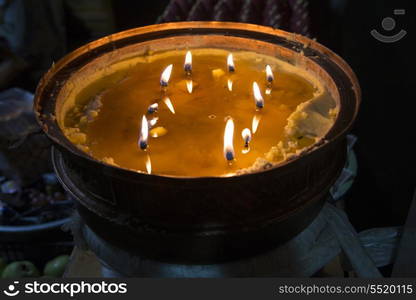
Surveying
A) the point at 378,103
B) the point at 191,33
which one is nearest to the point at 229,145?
the point at 191,33

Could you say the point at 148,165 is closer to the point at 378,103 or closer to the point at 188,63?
the point at 188,63

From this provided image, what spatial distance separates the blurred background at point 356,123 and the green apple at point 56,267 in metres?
0.19

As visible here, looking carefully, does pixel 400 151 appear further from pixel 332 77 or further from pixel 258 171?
pixel 258 171

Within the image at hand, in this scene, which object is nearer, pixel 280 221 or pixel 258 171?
pixel 258 171

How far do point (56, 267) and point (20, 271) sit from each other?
26 centimetres

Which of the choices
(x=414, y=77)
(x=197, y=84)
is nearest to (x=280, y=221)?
(x=197, y=84)

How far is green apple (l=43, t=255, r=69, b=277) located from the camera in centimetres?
348

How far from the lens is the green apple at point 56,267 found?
11.4 feet

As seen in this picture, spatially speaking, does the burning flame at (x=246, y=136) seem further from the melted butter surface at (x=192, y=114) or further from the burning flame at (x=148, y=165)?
the burning flame at (x=148, y=165)

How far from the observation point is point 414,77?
8.92 feet

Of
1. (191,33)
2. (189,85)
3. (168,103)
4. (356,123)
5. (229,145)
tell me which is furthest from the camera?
(356,123)

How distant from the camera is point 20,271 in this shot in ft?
11.0

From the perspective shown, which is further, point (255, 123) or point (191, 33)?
point (191, 33)

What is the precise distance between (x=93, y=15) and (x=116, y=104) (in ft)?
14.1
